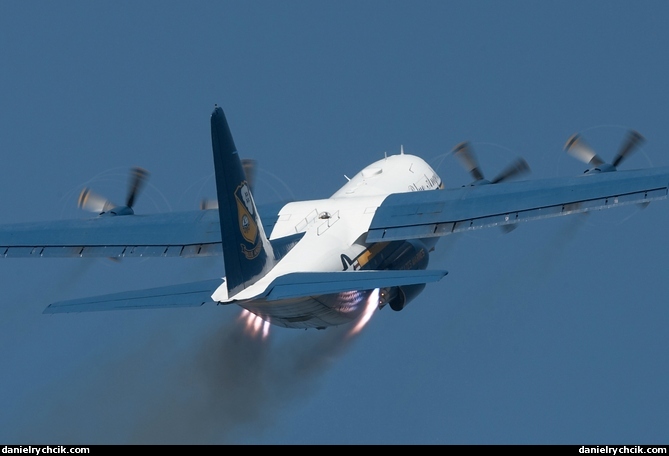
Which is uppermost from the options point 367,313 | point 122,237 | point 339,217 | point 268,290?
point 122,237

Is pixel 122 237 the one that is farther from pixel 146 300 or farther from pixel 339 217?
pixel 146 300

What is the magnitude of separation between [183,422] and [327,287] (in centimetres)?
759

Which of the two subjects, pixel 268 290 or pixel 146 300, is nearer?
pixel 146 300

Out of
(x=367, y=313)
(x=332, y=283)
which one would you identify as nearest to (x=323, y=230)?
(x=367, y=313)

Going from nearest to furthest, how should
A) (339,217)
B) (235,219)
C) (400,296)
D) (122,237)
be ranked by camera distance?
(235,219) < (339,217) < (400,296) < (122,237)

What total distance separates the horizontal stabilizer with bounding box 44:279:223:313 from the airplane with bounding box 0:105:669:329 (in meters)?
0.04

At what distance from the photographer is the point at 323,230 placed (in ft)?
182

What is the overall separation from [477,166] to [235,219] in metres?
15.0

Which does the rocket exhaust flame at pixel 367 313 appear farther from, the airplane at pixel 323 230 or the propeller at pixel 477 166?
the propeller at pixel 477 166

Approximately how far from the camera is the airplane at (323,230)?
49531mm

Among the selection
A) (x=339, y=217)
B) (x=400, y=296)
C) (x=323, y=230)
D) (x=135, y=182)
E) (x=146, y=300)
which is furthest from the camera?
(x=135, y=182)

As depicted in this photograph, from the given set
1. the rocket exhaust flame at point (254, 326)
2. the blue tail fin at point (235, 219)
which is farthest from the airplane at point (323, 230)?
the rocket exhaust flame at point (254, 326)

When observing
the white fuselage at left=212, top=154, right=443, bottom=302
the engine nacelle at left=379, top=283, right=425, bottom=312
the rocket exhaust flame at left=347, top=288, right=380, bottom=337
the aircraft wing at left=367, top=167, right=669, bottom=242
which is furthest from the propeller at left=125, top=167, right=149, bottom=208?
the engine nacelle at left=379, top=283, right=425, bottom=312

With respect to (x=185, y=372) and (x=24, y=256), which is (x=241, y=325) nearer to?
A: (x=185, y=372)
